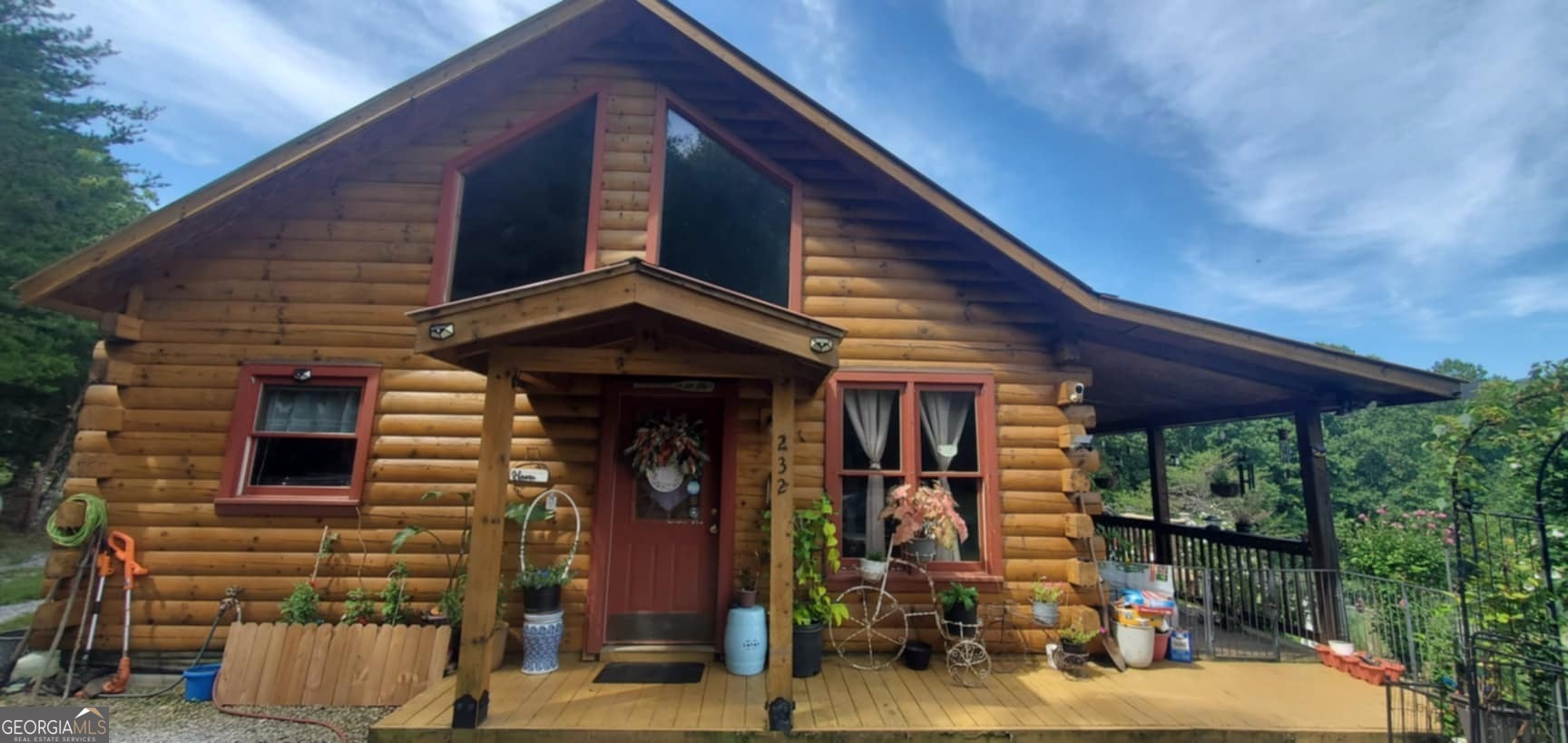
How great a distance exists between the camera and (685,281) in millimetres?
3479

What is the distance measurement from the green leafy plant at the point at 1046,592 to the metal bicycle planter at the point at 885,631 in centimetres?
53

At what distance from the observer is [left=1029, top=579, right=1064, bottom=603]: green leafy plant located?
15.5 ft

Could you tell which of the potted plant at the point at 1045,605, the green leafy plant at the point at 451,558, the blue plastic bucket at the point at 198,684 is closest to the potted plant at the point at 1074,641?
the potted plant at the point at 1045,605

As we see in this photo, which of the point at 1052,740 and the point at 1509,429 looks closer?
the point at 1052,740

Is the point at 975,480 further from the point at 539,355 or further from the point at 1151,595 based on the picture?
the point at 539,355

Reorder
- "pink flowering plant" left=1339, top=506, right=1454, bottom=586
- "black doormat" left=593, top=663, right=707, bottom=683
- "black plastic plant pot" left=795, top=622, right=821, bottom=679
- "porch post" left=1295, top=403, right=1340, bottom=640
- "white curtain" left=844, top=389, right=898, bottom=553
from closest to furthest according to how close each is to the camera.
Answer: "black doormat" left=593, top=663, right=707, bottom=683, "black plastic plant pot" left=795, top=622, right=821, bottom=679, "white curtain" left=844, top=389, right=898, bottom=553, "porch post" left=1295, top=403, right=1340, bottom=640, "pink flowering plant" left=1339, top=506, right=1454, bottom=586

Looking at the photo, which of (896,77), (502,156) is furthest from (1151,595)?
(896,77)

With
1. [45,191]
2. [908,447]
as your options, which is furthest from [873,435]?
[45,191]

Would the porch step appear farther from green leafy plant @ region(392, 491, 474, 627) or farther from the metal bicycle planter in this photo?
green leafy plant @ region(392, 491, 474, 627)

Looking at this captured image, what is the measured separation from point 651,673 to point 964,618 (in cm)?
237

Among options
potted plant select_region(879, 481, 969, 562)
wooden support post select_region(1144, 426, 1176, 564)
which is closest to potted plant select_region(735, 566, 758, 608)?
potted plant select_region(879, 481, 969, 562)

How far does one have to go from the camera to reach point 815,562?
15.8ft

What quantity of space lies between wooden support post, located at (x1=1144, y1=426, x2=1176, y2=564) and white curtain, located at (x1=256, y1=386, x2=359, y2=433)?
9338 mm

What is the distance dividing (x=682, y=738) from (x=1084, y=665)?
10.5 ft
